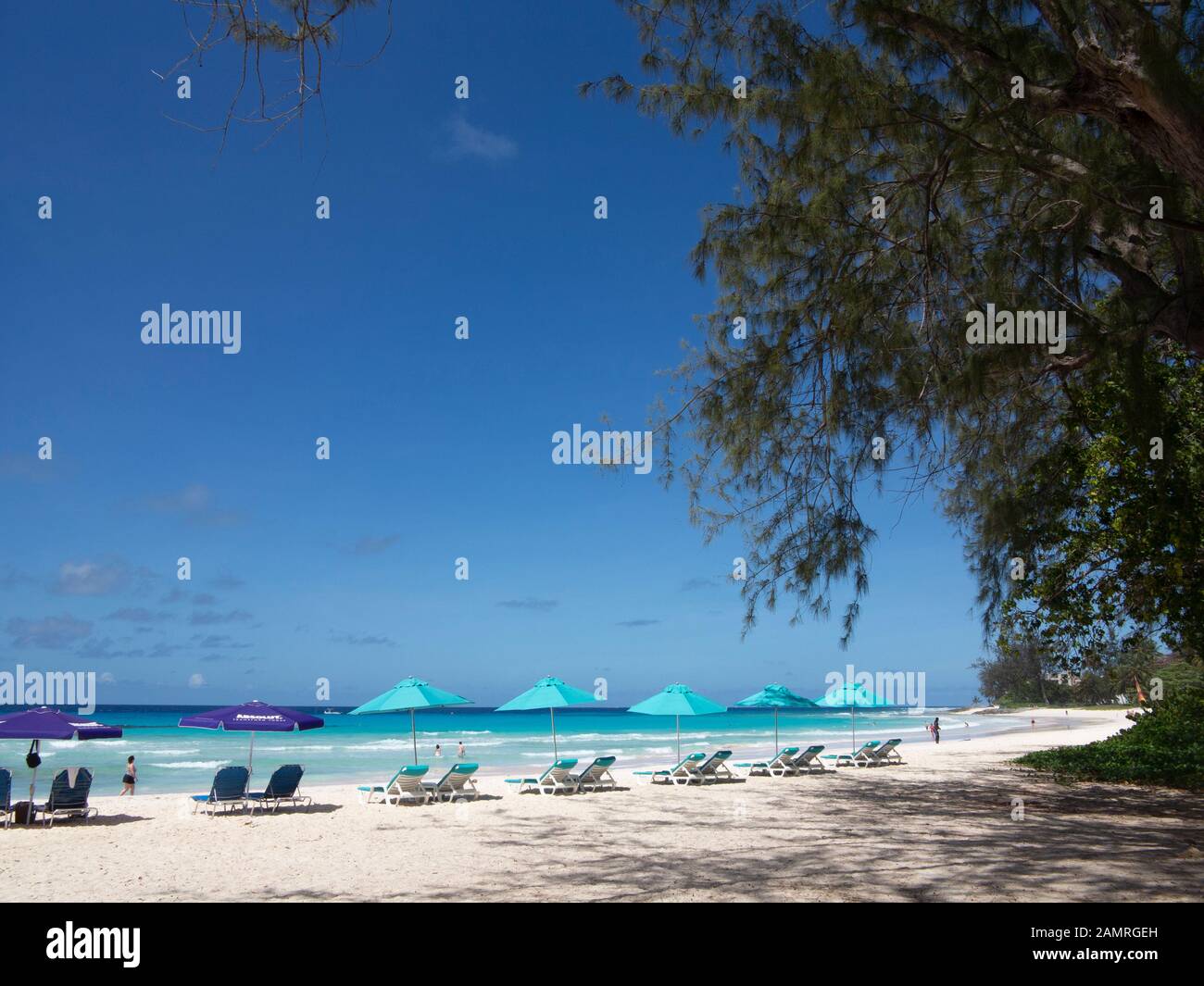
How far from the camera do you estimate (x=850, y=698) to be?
59.5 feet

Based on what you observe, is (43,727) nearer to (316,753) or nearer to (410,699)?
(410,699)

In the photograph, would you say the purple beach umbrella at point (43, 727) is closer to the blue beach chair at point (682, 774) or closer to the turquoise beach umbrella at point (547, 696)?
the turquoise beach umbrella at point (547, 696)

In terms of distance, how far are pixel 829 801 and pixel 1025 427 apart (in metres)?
5.44

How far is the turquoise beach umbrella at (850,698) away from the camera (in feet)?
58.3

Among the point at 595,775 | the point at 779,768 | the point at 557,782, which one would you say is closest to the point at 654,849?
the point at 557,782

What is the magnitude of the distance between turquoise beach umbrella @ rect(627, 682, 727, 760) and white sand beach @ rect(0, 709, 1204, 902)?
88.8 inches

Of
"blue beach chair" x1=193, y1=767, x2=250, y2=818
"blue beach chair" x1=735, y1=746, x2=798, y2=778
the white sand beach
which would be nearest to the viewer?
the white sand beach

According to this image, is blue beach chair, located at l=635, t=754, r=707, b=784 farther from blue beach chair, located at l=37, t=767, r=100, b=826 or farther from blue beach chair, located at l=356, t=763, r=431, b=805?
blue beach chair, located at l=37, t=767, r=100, b=826

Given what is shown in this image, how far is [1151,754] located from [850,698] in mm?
5800

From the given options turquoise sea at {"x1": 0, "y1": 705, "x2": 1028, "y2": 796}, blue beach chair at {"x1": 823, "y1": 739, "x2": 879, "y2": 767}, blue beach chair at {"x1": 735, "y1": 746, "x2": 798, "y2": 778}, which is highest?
blue beach chair at {"x1": 735, "y1": 746, "x2": 798, "y2": 778}

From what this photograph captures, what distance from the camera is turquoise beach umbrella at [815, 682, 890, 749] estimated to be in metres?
17.8

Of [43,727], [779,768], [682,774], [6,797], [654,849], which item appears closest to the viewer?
[654,849]

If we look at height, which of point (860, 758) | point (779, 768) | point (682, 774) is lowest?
point (860, 758)

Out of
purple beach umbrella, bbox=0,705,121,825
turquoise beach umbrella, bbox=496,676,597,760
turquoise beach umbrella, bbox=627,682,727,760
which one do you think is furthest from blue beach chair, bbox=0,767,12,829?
turquoise beach umbrella, bbox=627,682,727,760
